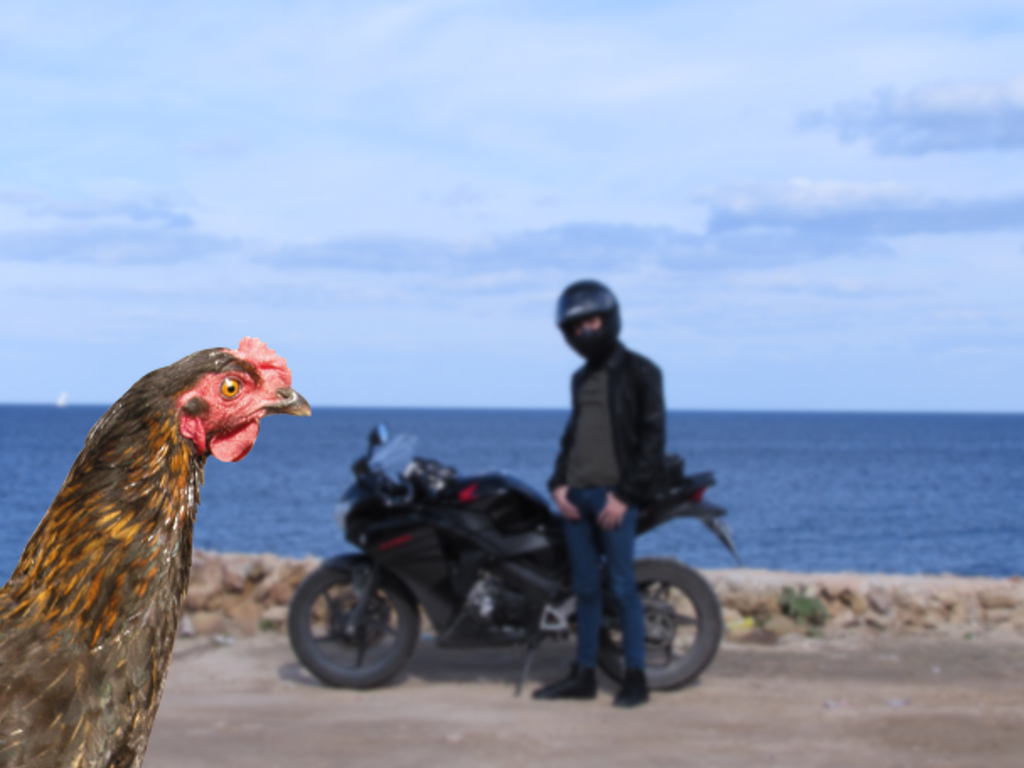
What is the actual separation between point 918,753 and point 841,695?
3.62 ft

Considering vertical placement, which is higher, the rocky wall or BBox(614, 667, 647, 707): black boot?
the rocky wall

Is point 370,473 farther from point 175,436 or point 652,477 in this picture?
point 175,436

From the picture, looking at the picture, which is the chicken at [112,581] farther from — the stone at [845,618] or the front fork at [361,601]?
the stone at [845,618]

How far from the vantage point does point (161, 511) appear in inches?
90.7

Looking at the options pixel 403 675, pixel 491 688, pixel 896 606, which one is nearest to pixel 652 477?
pixel 491 688

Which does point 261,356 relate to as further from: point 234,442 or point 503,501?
point 503,501

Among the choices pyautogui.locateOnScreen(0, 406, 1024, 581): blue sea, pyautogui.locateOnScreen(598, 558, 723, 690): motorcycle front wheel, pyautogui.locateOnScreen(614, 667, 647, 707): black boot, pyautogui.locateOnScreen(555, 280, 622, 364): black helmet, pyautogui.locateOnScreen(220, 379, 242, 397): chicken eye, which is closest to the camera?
pyautogui.locateOnScreen(220, 379, 242, 397): chicken eye

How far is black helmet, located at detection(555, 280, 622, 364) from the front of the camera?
655cm

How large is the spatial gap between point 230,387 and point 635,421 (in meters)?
4.21

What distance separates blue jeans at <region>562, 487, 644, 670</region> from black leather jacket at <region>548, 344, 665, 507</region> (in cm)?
18

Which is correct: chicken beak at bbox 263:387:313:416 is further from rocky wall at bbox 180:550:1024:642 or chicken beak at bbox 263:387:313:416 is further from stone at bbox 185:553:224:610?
stone at bbox 185:553:224:610

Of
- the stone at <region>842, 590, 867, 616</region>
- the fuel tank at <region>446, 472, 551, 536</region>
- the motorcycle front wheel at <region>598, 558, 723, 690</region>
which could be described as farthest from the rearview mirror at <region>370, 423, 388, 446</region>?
the stone at <region>842, 590, 867, 616</region>

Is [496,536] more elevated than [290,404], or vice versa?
[290,404]

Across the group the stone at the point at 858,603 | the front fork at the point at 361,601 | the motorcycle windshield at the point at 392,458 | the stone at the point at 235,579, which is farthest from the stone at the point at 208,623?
the stone at the point at 858,603
